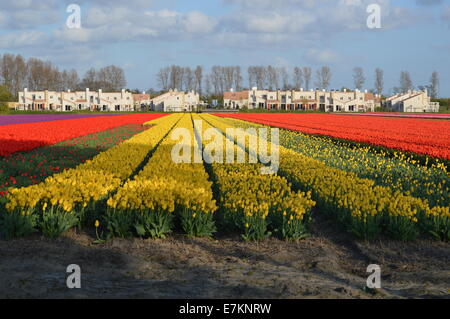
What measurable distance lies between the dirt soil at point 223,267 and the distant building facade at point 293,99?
378 feet

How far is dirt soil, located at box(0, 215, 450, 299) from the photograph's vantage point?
491 cm

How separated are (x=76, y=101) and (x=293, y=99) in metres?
60.9

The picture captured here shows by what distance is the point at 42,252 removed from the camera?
6.51m

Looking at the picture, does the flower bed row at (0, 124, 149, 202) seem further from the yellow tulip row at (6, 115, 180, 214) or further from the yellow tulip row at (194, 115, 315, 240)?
the yellow tulip row at (194, 115, 315, 240)

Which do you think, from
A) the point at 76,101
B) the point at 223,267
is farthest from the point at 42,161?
the point at 76,101

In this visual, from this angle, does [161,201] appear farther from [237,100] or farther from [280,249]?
[237,100]

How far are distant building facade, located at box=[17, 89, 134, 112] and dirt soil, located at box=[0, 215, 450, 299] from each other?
113 meters

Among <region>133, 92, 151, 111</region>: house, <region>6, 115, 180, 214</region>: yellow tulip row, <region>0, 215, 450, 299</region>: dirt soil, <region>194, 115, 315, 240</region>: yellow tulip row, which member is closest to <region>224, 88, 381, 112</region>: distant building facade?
<region>133, 92, 151, 111</region>: house

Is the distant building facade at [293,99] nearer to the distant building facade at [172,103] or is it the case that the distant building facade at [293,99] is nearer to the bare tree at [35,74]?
the distant building facade at [172,103]

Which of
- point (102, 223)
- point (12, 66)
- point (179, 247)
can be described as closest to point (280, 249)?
point (179, 247)

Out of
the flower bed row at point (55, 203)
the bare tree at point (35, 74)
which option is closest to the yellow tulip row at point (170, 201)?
the flower bed row at point (55, 203)

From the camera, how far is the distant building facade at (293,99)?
12250cm
